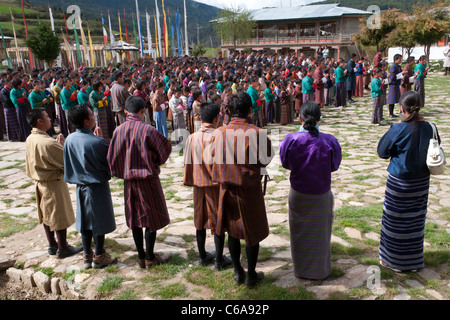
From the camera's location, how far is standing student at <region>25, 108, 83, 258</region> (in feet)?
12.6

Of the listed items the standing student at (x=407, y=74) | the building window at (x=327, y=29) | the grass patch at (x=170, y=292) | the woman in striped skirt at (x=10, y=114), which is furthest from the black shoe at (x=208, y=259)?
the building window at (x=327, y=29)

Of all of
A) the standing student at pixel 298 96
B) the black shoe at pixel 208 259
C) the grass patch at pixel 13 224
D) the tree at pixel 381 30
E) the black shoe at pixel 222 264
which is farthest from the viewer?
the tree at pixel 381 30

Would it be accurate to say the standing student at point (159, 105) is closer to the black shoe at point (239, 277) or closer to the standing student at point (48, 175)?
the standing student at point (48, 175)

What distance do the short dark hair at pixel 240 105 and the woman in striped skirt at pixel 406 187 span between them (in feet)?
4.42

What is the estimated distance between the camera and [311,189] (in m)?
3.23

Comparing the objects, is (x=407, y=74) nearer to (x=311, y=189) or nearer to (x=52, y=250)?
(x=311, y=189)

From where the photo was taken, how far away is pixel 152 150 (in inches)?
138

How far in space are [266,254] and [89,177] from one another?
78.5 inches

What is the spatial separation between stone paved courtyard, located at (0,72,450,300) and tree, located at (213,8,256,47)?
3554 cm

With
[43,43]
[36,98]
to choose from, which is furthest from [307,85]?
[43,43]

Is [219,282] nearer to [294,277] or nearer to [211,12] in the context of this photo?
[294,277]

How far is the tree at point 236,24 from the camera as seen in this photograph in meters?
39.8

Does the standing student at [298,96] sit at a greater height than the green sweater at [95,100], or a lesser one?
lesser

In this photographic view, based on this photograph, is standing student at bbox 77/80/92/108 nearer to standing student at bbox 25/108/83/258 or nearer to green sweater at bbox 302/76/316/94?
standing student at bbox 25/108/83/258
